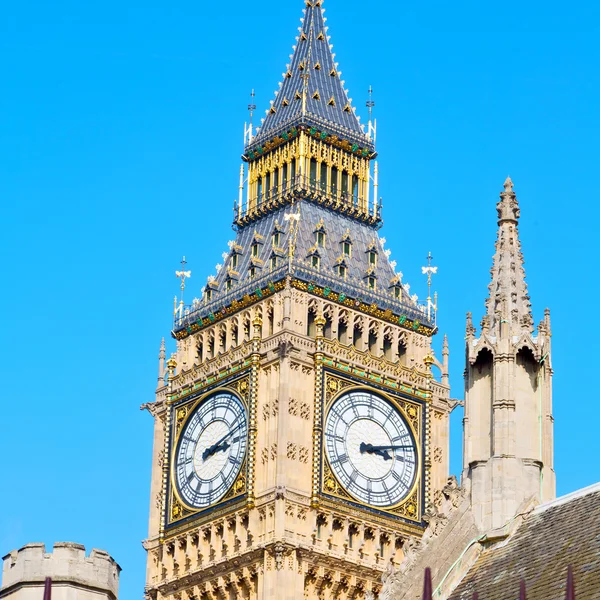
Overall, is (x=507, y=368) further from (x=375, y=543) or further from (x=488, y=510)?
(x=375, y=543)

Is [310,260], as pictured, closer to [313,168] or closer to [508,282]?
[313,168]

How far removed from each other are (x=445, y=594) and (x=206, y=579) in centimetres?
3589

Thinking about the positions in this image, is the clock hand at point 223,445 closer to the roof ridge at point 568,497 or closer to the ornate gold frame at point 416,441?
the ornate gold frame at point 416,441

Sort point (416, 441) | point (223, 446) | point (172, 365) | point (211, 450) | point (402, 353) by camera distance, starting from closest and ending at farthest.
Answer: point (223, 446), point (211, 450), point (416, 441), point (402, 353), point (172, 365)

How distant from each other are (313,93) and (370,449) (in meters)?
15.2

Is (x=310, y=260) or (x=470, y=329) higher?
(x=310, y=260)

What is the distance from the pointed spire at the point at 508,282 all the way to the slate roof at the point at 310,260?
3208 centimetres

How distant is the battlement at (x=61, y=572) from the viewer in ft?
122

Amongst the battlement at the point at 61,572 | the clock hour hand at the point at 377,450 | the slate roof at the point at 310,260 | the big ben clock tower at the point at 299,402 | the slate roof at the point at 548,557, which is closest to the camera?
the slate roof at the point at 548,557

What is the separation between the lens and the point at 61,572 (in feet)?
123

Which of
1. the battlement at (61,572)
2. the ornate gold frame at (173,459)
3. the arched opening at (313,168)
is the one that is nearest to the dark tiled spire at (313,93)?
the arched opening at (313,168)

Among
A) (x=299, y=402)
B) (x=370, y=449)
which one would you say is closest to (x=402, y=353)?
(x=370, y=449)

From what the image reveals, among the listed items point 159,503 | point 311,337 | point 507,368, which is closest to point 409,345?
point 311,337

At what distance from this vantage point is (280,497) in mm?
72750
